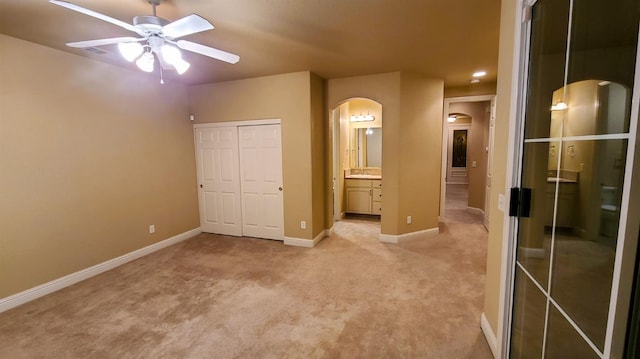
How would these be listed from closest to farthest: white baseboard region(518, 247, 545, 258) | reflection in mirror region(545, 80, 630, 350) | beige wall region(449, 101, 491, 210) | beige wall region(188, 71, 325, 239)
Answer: reflection in mirror region(545, 80, 630, 350) < white baseboard region(518, 247, 545, 258) < beige wall region(188, 71, 325, 239) < beige wall region(449, 101, 491, 210)

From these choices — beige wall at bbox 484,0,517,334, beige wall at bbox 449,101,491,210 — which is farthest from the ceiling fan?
beige wall at bbox 449,101,491,210

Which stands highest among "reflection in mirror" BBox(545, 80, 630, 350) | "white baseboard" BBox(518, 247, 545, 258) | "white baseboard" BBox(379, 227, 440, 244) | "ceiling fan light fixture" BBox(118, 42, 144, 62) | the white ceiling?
the white ceiling

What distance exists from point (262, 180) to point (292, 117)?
45.2 inches

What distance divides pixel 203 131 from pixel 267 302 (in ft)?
10.6

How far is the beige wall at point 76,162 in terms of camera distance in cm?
261

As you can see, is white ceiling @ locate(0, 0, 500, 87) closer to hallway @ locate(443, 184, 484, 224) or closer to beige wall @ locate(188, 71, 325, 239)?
beige wall @ locate(188, 71, 325, 239)

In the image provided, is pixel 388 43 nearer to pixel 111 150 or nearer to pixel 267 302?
pixel 267 302

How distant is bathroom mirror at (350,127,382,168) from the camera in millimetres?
6020

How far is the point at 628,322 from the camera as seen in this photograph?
2.46ft

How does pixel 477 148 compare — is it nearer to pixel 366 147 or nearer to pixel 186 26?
pixel 366 147

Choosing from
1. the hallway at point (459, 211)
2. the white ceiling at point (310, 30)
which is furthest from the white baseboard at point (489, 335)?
the hallway at point (459, 211)

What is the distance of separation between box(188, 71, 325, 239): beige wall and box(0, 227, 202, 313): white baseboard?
6.52 ft

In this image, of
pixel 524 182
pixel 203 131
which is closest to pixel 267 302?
pixel 524 182

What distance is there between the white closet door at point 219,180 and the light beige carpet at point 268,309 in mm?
896
